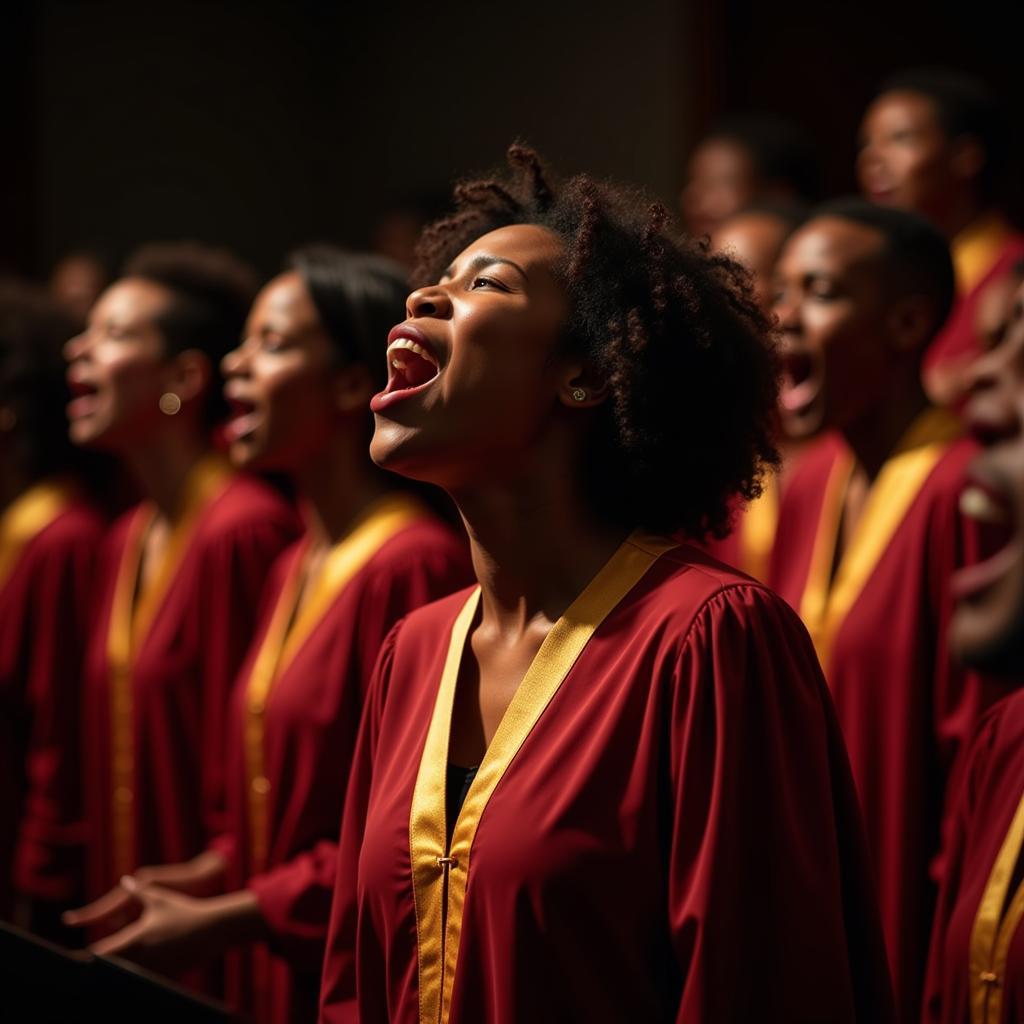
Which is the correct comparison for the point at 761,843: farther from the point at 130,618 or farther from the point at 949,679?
the point at 130,618

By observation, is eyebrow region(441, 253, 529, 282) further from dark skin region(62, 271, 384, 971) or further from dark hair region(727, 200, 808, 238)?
dark hair region(727, 200, 808, 238)

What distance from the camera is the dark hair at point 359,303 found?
9.17 ft

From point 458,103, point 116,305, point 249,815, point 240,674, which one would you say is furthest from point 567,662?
point 458,103

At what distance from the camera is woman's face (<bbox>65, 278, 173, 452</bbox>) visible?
3422 mm

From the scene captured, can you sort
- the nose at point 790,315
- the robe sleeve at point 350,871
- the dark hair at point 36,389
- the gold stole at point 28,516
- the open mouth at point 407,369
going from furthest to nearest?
the dark hair at point 36,389 < the gold stole at point 28,516 < the nose at point 790,315 < the robe sleeve at point 350,871 < the open mouth at point 407,369

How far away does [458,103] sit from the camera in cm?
618

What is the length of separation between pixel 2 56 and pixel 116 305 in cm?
305

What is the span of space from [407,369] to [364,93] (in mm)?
4971

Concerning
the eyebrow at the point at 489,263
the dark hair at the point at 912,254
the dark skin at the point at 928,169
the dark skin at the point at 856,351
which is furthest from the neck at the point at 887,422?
the dark skin at the point at 928,169

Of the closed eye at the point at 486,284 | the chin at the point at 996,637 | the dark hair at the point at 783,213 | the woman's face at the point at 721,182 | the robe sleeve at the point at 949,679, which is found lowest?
the robe sleeve at the point at 949,679

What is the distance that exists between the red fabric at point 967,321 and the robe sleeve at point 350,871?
2.09 metres

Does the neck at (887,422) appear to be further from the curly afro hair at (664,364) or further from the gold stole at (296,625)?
the curly afro hair at (664,364)

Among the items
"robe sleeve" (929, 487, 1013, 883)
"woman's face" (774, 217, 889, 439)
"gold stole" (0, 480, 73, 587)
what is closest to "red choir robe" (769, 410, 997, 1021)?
"robe sleeve" (929, 487, 1013, 883)

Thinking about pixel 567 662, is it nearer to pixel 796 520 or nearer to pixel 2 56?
pixel 796 520
